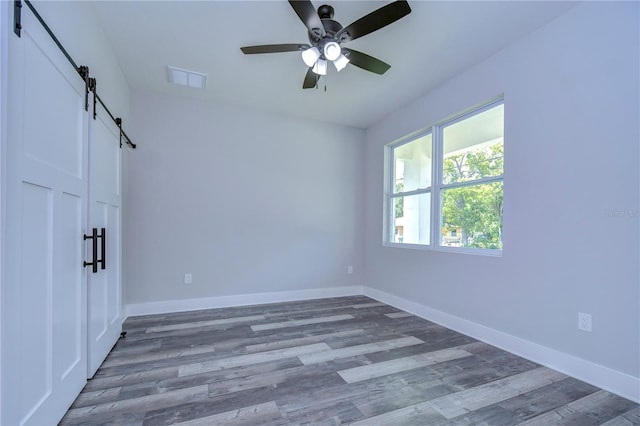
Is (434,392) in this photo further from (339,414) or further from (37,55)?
(37,55)

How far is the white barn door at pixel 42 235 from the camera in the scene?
1.15 metres

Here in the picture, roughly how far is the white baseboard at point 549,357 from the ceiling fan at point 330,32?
8.47ft

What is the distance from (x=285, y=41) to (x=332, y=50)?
2.55 feet

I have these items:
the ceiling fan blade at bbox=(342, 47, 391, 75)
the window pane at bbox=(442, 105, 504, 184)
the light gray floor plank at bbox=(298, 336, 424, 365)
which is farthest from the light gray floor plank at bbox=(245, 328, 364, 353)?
the ceiling fan blade at bbox=(342, 47, 391, 75)

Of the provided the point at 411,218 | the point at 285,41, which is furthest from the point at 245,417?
the point at 411,218

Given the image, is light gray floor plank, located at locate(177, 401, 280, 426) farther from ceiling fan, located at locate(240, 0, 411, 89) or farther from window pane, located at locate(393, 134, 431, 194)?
window pane, located at locate(393, 134, 431, 194)

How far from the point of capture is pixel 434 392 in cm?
189

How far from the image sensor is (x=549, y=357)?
2.24 meters

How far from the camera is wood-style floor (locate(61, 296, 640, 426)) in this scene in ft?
5.36

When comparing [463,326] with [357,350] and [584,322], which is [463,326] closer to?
[584,322]

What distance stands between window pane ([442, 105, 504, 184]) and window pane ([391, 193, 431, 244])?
47cm

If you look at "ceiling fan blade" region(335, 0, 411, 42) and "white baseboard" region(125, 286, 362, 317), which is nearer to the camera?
"ceiling fan blade" region(335, 0, 411, 42)

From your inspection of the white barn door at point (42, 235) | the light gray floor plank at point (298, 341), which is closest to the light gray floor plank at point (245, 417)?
the white barn door at point (42, 235)

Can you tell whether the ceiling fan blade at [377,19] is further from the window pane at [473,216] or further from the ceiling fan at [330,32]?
the window pane at [473,216]
